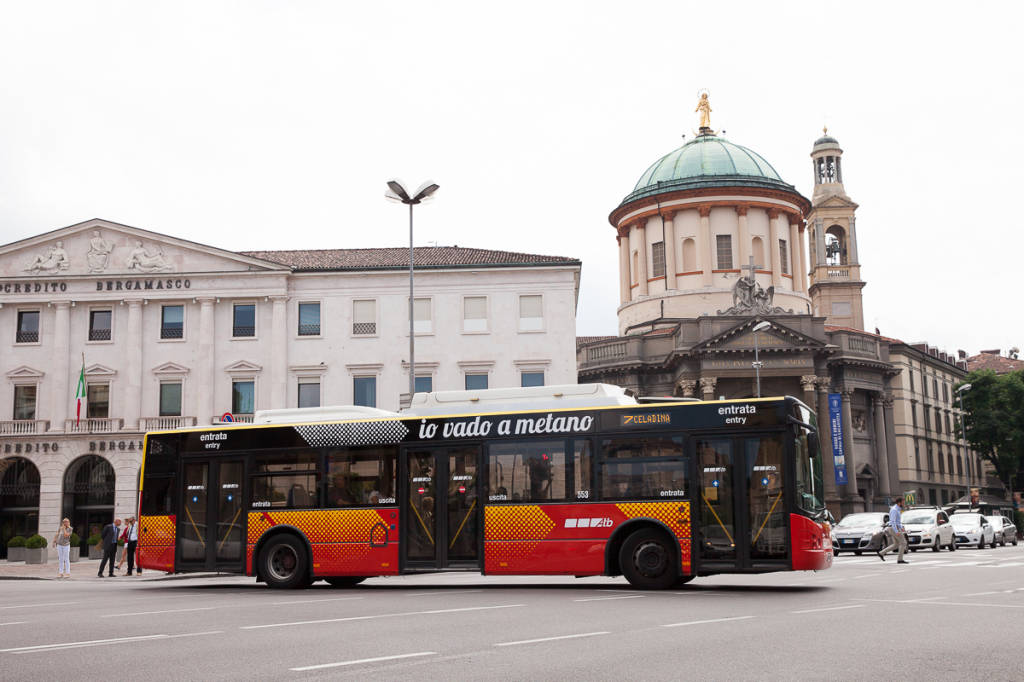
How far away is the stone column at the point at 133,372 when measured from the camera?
160 ft

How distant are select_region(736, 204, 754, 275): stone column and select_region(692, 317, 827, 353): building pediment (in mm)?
8560

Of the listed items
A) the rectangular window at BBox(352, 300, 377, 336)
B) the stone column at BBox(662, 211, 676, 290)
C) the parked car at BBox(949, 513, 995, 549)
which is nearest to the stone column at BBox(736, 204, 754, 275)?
the stone column at BBox(662, 211, 676, 290)

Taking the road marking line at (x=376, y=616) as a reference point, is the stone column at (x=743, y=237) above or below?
above

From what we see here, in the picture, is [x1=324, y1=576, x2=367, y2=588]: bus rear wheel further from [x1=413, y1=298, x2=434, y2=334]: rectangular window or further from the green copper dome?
the green copper dome

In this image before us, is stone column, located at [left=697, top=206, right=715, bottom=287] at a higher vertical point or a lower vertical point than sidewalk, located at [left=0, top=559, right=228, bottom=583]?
higher

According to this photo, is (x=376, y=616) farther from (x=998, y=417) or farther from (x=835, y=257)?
(x=835, y=257)

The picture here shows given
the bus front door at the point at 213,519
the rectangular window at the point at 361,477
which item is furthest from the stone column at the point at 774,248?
the bus front door at the point at 213,519

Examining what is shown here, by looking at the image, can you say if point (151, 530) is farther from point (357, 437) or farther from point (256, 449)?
point (357, 437)

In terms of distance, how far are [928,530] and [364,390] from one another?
80.3ft

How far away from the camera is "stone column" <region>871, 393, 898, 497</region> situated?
6712 cm

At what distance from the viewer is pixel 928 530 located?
118ft

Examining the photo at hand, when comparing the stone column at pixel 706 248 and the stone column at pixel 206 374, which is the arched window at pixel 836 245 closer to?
the stone column at pixel 706 248

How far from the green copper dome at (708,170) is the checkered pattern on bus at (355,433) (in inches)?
2108

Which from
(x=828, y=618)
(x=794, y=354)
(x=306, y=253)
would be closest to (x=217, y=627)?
(x=828, y=618)
